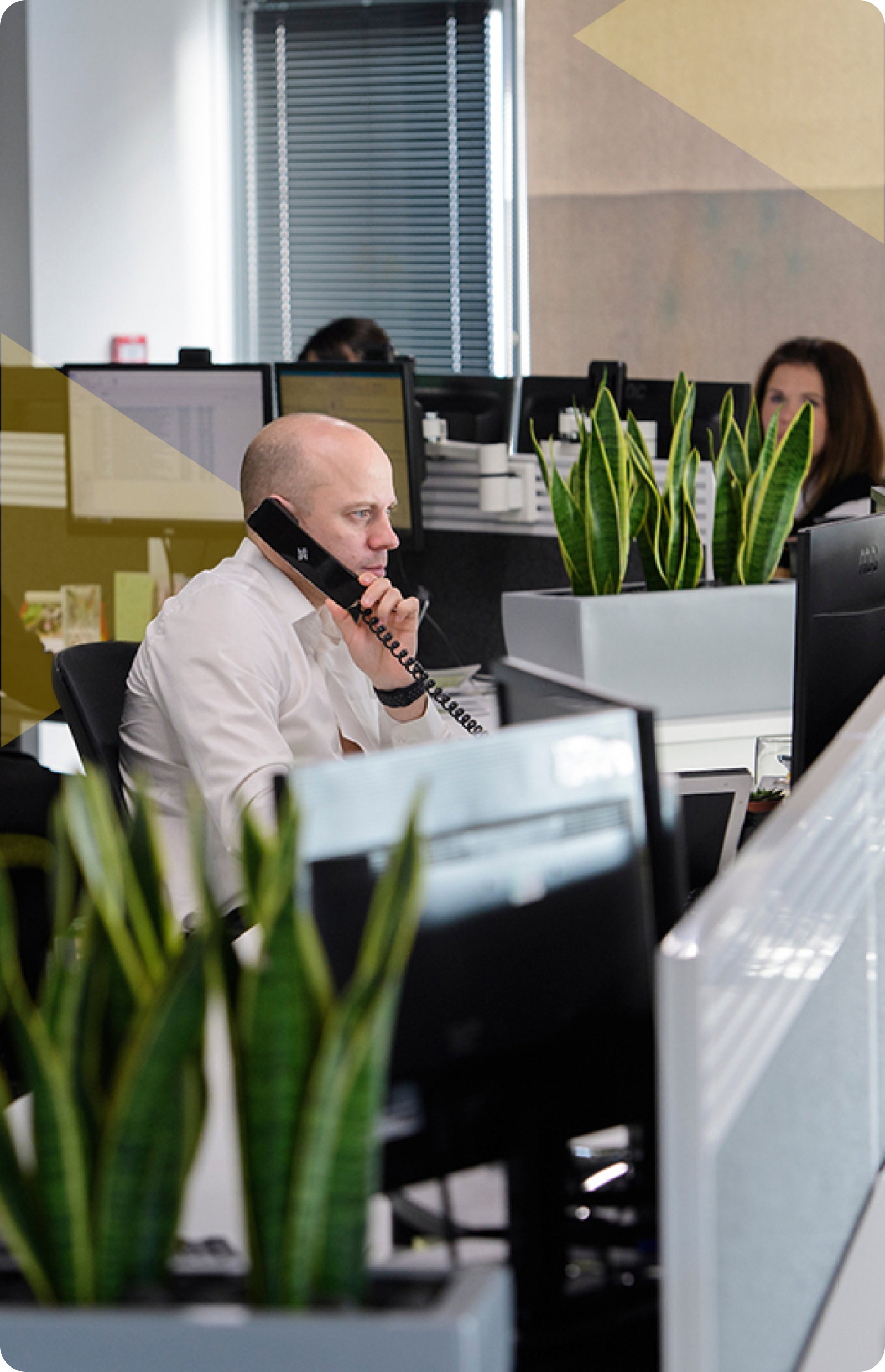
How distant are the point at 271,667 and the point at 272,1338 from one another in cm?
118

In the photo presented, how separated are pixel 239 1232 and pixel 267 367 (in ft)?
7.50

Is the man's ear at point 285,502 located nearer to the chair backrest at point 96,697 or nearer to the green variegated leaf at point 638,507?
the chair backrest at point 96,697

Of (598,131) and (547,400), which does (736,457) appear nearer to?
(547,400)

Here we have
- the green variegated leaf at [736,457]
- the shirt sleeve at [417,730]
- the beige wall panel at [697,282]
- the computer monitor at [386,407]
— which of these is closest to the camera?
the shirt sleeve at [417,730]

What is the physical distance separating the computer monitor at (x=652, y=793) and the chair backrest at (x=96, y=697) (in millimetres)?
858

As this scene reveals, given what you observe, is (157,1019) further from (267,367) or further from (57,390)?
(57,390)

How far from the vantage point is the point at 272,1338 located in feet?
1.53

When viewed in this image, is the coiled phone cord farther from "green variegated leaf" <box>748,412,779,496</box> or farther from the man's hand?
"green variegated leaf" <box>748,412,779,496</box>

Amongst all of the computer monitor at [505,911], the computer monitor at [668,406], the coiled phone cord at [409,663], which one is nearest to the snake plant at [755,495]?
the coiled phone cord at [409,663]

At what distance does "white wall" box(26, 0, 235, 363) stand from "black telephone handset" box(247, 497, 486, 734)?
309 centimetres

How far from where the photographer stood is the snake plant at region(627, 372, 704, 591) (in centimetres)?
182

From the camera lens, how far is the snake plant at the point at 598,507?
69.4 inches
